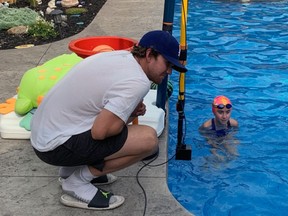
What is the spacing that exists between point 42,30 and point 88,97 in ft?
17.6

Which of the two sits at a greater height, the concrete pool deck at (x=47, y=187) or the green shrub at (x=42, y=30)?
the concrete pool deck at (x=47, y=187)

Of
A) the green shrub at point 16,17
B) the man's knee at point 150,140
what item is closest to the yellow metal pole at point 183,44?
the man's knee at point 150,140

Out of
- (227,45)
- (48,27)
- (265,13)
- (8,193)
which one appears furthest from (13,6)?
(8,193)

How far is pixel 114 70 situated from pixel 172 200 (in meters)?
1.13

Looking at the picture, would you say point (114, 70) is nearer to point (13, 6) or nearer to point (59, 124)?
point (59, 124)

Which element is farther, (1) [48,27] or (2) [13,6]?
(2) [13,6]

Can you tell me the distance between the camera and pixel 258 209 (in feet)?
14.0

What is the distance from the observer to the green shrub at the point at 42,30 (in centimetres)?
807

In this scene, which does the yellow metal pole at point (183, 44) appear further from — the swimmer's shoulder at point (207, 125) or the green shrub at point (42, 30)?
the green shrub at point (42, 30)

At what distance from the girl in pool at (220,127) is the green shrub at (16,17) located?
4.27 meters

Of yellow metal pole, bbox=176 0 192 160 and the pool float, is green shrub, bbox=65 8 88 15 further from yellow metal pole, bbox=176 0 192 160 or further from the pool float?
yellow metal pole, bbox=176 0 192 160

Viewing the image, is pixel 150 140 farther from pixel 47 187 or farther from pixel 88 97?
pixel 47 187

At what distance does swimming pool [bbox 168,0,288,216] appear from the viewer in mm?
4523

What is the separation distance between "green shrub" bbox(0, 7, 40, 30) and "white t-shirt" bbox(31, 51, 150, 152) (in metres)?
5.54
